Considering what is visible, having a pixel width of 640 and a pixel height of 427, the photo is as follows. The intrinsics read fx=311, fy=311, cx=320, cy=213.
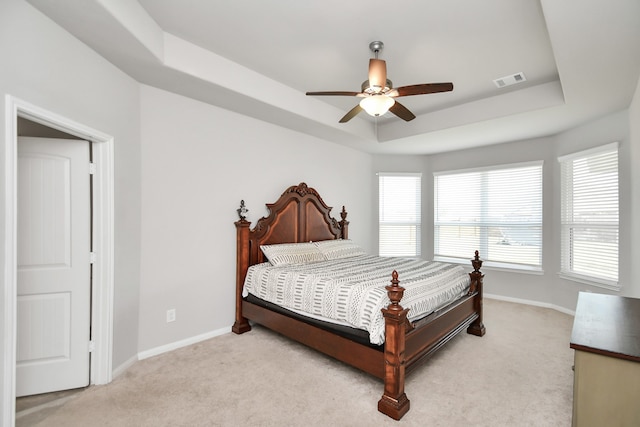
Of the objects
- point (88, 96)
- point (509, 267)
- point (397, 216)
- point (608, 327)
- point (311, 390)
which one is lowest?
point (311, 390)

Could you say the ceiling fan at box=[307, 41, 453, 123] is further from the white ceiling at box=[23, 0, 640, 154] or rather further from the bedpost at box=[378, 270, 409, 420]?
the bedpost at box=[378, 270, 409, 420]

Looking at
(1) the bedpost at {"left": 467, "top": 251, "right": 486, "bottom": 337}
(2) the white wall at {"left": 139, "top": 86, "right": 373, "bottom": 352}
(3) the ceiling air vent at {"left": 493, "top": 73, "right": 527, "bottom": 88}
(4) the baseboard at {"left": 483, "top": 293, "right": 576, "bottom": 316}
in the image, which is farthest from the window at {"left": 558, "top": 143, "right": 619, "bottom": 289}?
(2) the white wall at {"left": 139, "top": 86, "right": 373, "bottom": 352}

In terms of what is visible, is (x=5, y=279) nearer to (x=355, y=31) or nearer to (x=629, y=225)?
(x=355, y=31)

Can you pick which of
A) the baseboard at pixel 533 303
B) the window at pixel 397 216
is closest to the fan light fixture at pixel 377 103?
the window at pixel 397 216

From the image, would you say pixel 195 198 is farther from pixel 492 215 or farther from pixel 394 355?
pixel 492 215

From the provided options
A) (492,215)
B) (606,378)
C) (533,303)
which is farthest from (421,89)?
(533,303)

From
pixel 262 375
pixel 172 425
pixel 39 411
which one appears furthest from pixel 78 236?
pixel 262 375

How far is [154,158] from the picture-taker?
2982mm

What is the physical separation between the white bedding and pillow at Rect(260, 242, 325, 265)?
0.11 m

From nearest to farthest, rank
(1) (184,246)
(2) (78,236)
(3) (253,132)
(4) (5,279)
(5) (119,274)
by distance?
1. (4) (5,279)
2. (2) (78,236)
3. (5) (119,274)
4. (1) (184,246)
5. (3) (253,132)

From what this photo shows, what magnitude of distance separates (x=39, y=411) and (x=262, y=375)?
4.90 feet

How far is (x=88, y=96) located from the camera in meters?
2.26

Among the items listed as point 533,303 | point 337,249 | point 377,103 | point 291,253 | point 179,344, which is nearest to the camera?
point 377,103

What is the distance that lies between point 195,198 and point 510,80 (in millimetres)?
3553
